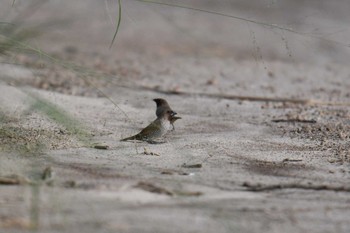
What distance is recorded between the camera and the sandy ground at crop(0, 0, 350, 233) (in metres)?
3.98

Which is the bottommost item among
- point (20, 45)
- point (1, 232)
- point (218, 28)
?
point (1, 232)

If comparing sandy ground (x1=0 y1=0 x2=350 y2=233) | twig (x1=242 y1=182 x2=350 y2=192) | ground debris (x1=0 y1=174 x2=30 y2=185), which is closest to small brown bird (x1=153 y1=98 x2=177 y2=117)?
sandy ground (x1=0 y1=0 x2=350 y2=233)

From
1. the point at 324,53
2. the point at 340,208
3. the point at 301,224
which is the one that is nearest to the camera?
the point at 301,224

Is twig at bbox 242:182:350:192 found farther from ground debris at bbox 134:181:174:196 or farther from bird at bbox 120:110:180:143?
bird at bbox 120:110:180:143

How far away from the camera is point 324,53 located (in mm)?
11750

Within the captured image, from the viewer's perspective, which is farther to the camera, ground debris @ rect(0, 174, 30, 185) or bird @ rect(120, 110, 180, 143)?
bird @ rect(120, 110, 180, 143)

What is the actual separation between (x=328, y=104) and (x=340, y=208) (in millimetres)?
3512

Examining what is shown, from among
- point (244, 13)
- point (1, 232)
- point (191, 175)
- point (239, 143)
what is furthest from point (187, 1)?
point (1, 232)

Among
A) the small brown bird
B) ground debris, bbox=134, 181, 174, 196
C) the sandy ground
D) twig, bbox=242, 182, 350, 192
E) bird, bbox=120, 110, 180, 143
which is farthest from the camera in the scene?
the small brown bird

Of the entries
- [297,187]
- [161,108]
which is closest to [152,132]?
[161,108]

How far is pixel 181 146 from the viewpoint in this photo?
5.63 meters

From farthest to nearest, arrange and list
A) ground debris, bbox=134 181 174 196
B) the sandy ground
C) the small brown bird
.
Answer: the small brown bird < ground debris, bbox=134 181 174 196 < the sandy ground

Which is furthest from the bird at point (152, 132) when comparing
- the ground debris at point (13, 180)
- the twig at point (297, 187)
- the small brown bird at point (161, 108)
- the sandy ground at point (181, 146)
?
the ground debris at point (13, 180)

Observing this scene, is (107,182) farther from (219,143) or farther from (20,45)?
(219,143)
